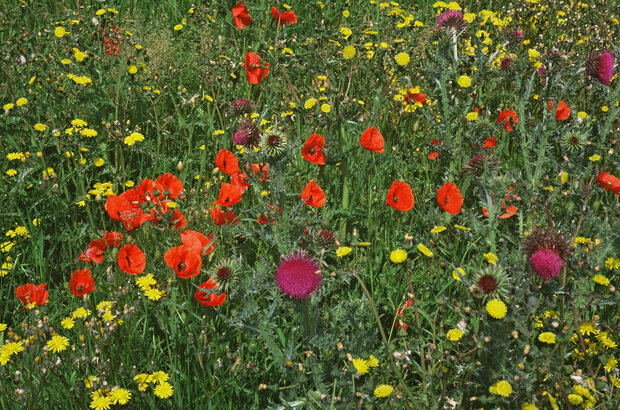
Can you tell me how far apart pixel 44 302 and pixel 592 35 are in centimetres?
408

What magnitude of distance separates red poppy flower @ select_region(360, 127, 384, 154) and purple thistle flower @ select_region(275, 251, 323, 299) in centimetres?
92

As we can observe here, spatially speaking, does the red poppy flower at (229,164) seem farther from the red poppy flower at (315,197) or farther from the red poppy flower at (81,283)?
the red poppy flower at (81,283)

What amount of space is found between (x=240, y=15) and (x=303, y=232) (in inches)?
85.3

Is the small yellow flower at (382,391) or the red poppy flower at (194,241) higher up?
the small yellow flower at (382,391)

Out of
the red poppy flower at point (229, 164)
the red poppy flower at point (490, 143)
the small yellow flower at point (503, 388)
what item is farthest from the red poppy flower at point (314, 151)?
the small yellow flower at point (503, 388)

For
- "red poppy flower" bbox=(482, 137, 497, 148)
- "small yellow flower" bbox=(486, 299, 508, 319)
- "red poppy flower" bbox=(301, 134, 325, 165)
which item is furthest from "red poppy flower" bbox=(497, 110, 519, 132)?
"small yellow flower" bbox=(486, 299, 508, 319)

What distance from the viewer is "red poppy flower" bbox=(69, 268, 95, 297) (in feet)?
7.36

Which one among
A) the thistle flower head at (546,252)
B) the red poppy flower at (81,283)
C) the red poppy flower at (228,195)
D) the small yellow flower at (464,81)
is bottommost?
the red poppy flower at (81,283)

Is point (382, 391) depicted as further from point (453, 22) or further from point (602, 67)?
point (453, 22)

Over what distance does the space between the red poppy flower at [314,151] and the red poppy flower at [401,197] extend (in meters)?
0.35

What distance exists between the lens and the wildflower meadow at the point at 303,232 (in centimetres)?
181

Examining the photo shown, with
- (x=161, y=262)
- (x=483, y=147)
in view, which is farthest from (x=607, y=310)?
(x=161, y=262)

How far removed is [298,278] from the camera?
1.79m

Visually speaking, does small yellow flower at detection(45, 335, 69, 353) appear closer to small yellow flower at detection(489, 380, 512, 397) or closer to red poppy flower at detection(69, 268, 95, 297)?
red poppy flower at detection(69, 268, 95, 297)
